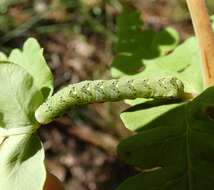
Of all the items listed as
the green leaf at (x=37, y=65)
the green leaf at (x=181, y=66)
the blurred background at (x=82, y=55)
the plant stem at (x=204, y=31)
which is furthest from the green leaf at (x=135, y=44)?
the blurred background at (x=82, y=55)

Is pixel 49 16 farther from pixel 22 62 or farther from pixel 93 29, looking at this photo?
pixel 22 62

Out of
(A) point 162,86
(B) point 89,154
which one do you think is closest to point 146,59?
(A) point 162,86

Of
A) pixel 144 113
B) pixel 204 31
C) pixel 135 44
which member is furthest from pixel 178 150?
pixel 135 44

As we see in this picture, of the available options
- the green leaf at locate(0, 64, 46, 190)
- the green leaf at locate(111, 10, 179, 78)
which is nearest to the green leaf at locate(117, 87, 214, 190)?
the green leaf at locate(0, 64, 46, 190)

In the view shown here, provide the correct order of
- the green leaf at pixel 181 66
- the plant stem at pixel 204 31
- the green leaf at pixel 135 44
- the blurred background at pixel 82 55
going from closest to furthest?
1. the plant stem at pixel 204 31
2. the green leaf at pixel 181 66
3. the green leaf at pixel 135 44
4. the blurred background at pixel 82 55

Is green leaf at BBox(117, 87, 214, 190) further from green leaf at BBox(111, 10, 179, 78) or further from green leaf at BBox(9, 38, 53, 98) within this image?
green leaf at BBox(111, 10, 179, 78)

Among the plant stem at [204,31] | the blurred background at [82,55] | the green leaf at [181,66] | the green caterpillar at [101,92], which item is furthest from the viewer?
the blurred background at [82,55]

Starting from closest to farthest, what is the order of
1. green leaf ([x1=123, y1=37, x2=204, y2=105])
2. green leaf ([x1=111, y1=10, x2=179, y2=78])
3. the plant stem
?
the plant stem
green leaf ([x1=123, y1=37, x2=204, y2=105])
green leaf ([x1=111, y1=10, x2=179, y2=78])

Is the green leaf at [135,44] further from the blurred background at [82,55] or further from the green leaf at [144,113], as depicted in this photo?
the blurred background at [82,55]

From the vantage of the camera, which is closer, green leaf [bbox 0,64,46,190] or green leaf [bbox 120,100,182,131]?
green leaf [bbox 0,64,46,190]
